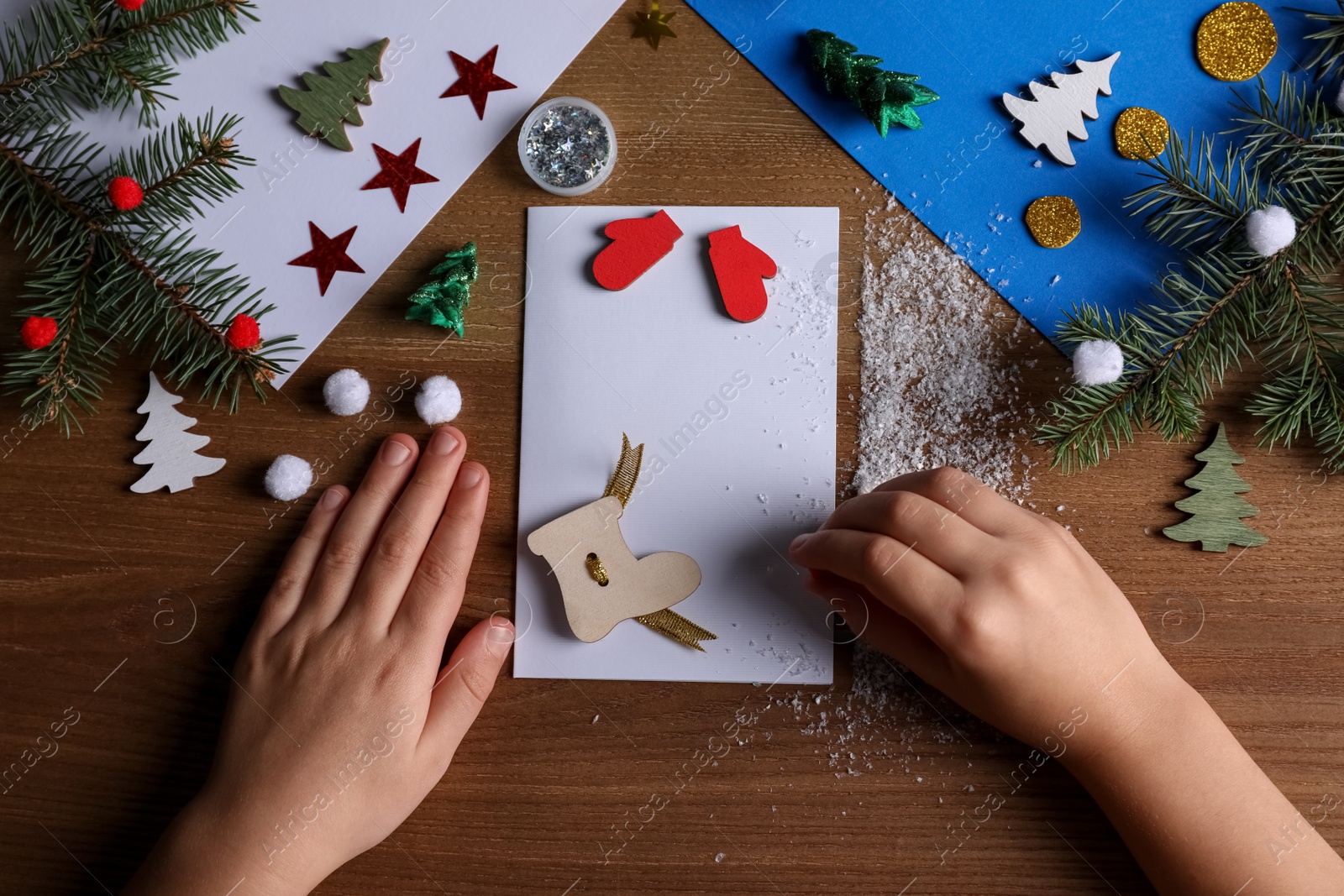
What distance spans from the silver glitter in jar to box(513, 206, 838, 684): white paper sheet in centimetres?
4

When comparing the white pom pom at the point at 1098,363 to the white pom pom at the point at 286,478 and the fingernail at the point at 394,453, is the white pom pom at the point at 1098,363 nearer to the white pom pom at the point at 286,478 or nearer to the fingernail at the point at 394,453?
the fingernail at the point at 394,453

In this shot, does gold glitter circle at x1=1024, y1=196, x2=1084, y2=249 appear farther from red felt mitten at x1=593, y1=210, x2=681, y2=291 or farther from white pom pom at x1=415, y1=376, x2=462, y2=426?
white pom pom at x1=415, y1=376, x2=462, y2=426

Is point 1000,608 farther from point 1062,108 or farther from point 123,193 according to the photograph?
point 123,193

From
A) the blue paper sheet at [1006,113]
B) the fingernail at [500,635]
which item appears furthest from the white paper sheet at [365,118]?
the fingernail at [500,635]

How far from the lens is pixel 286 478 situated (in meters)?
0.95

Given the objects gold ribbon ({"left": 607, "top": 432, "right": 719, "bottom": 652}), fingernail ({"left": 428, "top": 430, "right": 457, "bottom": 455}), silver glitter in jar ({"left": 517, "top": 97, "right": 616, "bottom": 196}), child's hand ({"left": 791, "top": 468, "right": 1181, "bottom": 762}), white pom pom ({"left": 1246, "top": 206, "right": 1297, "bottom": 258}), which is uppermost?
white pom pom ({"left": 1246, "top": 206, "right": 1297, "bottom": 258})

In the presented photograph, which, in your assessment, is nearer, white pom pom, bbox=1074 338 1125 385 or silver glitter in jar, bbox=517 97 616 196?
white pom pom, bbox=1074 338 1125 385

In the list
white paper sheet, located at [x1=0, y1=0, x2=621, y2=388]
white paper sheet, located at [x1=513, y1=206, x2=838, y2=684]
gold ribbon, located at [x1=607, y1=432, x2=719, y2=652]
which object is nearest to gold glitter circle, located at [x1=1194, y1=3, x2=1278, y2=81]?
white paper sheet, located at [x1=513, y1=206, x2=838, y2=684]

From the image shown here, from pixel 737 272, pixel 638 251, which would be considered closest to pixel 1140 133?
pixel 737 272

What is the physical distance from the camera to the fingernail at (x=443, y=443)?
947 millimetres

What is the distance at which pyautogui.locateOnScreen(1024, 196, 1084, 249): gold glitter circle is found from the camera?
934 millimetres

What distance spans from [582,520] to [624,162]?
16.3 inches

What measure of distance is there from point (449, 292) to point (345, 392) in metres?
0.16

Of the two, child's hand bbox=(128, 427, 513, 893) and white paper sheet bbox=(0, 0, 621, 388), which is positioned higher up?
white paper sheet bbox=(0, 0, 621, 388)
